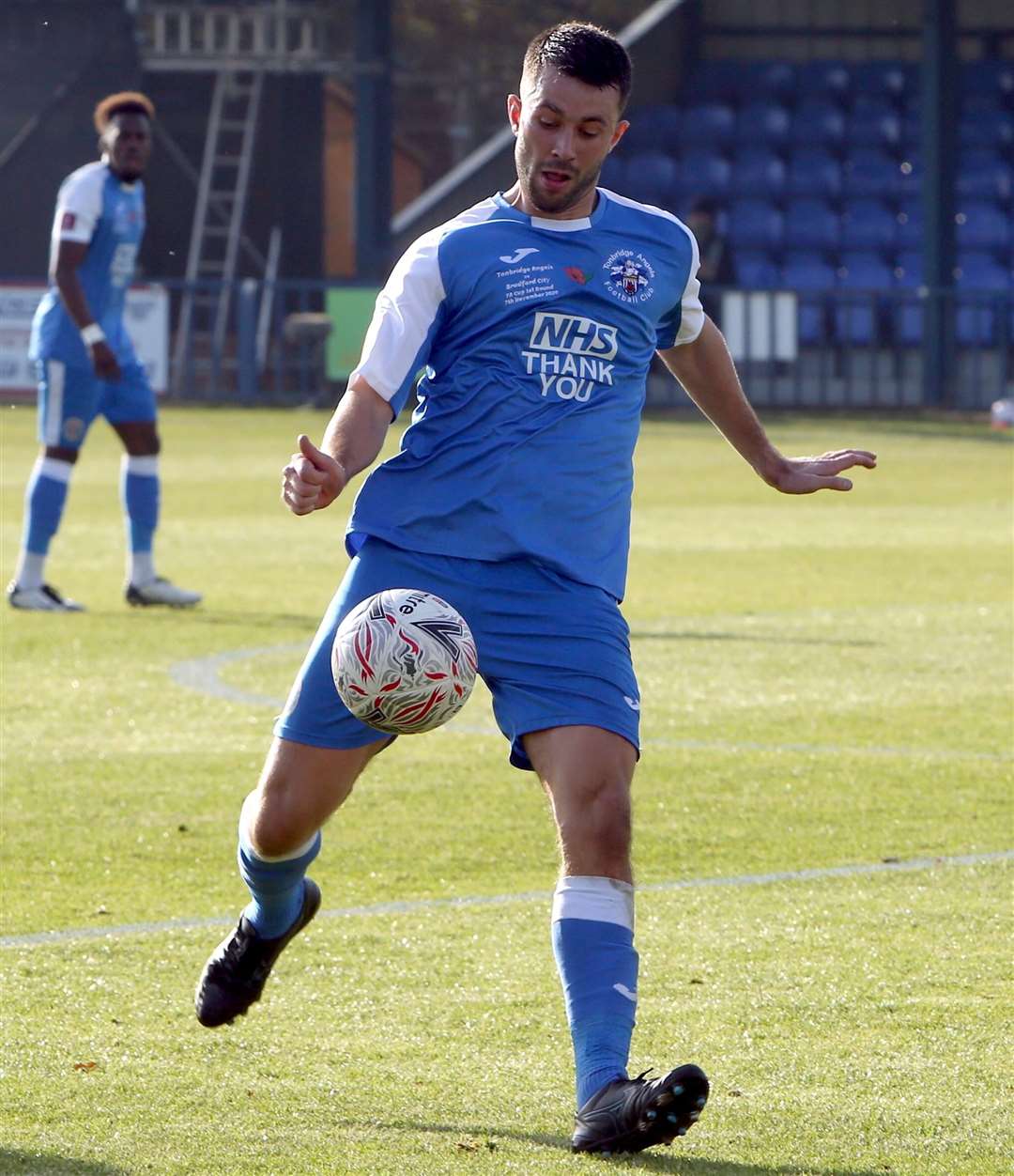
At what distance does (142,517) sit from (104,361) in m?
0.97

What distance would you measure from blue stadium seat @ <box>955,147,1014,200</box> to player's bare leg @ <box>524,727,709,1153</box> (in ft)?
101

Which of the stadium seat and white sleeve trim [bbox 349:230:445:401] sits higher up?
white sleeve trim [bbox 349:230:445:401]

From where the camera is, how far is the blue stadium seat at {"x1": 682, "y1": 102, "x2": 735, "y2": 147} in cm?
3481

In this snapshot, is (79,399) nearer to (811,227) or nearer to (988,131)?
(811,227)

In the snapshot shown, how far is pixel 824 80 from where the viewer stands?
116 ft

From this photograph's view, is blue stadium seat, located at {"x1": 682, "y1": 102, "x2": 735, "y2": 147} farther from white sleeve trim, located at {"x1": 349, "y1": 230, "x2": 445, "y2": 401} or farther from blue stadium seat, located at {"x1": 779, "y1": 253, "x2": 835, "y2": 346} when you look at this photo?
white sleeve trim, located at {"x1": 349, "y1": 230, "x2": 445, "y2": 401}

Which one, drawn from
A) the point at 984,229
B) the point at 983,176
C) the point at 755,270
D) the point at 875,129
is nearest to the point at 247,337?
the point at 755,270

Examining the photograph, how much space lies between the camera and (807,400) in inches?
1163

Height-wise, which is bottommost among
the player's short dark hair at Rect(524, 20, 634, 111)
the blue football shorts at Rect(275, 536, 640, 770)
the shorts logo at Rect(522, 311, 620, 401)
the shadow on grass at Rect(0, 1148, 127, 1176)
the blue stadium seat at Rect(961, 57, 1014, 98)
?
the blue stadium seat at Rect(961, 57, 1014, 98)

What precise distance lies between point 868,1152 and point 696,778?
3707mm

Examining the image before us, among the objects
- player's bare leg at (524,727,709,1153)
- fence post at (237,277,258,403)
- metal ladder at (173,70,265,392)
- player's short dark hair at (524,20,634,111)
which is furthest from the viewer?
metal ladder at (173,70,265,392)

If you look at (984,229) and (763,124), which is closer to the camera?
(984,229)

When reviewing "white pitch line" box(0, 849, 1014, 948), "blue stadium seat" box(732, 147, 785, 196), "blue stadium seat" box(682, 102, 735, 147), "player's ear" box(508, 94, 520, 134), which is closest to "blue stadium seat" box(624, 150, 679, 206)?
"blue stadium seat" box(682, 102, 735, 147)

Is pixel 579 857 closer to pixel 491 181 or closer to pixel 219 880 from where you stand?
pixel 219 880
